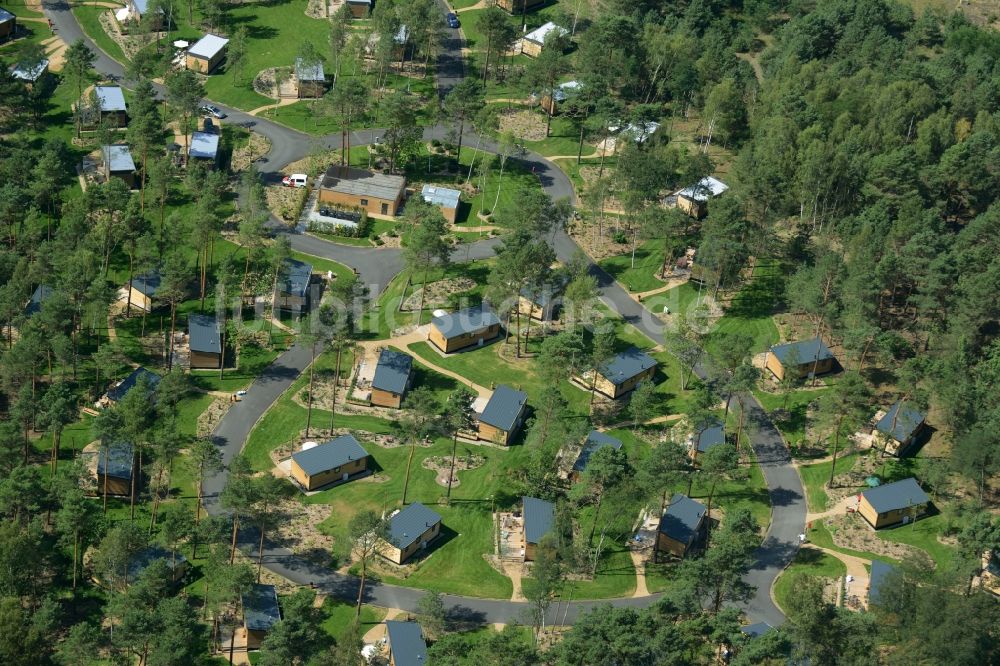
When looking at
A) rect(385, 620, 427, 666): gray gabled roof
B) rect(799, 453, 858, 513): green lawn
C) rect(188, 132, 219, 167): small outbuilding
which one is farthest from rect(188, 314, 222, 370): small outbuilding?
rect(799, 453, 858, 513): green lawn

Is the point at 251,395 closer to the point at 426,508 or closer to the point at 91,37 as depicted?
the point at 426,508

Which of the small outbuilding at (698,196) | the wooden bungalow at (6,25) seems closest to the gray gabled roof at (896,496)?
the small outbuilding at (698,196)

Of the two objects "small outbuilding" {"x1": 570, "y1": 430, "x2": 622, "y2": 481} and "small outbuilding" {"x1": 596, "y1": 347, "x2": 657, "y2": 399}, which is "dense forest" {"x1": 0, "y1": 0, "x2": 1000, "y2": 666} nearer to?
"small outbuilding" {"x1": 570, "y1": 430, "x2": 622, "y2": 481}

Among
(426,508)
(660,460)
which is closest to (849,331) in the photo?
(660,460)

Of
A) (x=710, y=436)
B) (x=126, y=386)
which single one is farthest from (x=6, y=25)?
(x=710, y=436)

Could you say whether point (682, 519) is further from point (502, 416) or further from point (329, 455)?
point (329, 455)

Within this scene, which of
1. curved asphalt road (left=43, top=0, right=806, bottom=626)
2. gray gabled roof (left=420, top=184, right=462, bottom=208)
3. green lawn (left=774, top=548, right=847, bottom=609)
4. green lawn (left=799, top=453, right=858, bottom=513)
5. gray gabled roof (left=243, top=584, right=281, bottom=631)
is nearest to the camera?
gray gabled roof (left=243, top=584, right=281, bottom=631)
